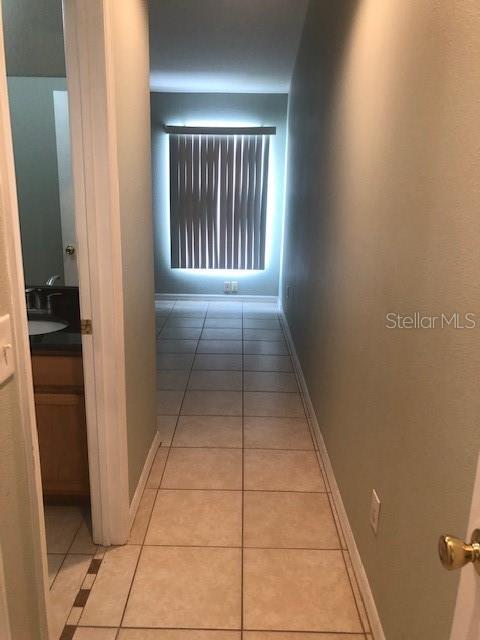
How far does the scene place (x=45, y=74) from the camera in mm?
2344

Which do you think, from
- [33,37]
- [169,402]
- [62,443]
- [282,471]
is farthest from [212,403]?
[33,37]

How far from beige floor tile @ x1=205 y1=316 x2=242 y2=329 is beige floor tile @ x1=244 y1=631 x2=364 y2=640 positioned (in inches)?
141

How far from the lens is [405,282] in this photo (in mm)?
1321

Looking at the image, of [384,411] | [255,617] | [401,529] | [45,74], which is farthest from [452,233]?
[45,74]

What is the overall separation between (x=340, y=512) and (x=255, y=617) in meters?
0.63

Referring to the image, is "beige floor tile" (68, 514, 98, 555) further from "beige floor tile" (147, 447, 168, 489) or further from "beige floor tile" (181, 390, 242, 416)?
"beige floor tile" (181, 390, 242, 416)

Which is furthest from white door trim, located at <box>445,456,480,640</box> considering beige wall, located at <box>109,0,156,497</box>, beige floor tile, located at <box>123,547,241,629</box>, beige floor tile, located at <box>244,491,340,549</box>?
beige wall, located at <box>109,0,156,497</box>

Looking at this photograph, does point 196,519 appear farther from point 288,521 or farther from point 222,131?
point 222,131

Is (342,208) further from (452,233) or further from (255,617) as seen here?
(255,617)

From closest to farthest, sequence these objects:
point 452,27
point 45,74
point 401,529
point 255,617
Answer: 1. point 452,27
2. point 401,529
3. point 255,617
4. point 45,74

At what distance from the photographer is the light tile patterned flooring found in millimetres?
1606

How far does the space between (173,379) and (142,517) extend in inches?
62.0

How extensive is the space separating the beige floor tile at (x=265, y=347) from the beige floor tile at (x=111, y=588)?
8.08 feet

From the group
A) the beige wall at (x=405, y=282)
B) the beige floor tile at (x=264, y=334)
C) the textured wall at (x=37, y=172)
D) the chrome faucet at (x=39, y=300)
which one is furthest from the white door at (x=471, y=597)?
the beige floor tile at (x=264, y=334)
